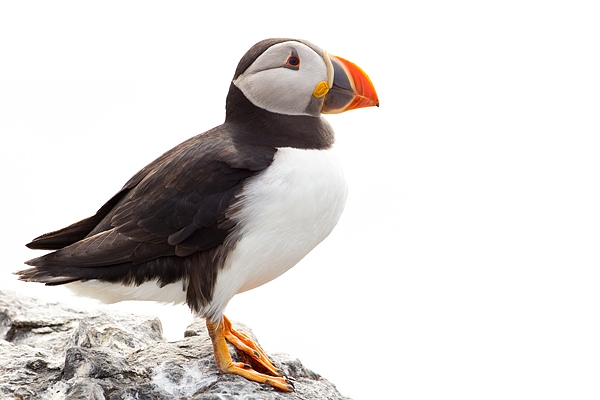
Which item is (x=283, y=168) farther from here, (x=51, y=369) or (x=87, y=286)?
(x=51, y=369)

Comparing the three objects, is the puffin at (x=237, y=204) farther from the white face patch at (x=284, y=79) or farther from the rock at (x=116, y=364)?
the rock at (x=116, y=364)

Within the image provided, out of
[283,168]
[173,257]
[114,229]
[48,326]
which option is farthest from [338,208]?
[48,326]

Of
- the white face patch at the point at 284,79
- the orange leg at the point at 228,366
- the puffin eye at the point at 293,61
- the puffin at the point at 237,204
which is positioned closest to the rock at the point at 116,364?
the orange leg at the point at 228,366

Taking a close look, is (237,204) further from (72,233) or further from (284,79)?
(72,233)

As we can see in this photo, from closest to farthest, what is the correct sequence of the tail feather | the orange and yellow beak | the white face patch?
the white face patch, the orange and yellow beak, the tail feather

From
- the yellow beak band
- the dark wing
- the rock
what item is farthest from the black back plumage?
the rock

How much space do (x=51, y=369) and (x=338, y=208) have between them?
6.96 feet

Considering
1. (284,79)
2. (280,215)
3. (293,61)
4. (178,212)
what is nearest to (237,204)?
(280,215)

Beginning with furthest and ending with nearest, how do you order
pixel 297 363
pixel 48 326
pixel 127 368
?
pixel 48 326
pixel 297 363
pixel 127 368

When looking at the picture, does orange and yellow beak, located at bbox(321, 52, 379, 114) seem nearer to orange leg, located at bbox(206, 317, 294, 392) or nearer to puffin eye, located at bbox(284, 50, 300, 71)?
puffin eye, located at bbox(284, 50, 300, 71)

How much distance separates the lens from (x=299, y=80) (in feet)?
17.2

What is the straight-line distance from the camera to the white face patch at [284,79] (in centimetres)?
524

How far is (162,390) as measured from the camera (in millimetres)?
5352

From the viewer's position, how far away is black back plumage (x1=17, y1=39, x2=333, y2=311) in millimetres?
5109
